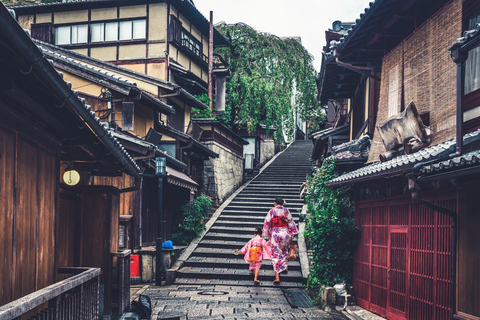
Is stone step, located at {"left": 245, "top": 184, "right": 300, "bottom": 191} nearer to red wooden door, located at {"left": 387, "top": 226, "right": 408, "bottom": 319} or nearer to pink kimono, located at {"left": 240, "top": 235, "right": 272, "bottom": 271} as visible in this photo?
pink kimono, located at {"left": 240, "top": 235, "right": 272, "bottom": 271}

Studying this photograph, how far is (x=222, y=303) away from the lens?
13000 mm

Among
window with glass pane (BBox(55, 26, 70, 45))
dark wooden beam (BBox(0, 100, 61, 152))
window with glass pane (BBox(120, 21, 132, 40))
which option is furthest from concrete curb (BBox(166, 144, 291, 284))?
window with glass pane (BBox(55, 26, 70, 45))

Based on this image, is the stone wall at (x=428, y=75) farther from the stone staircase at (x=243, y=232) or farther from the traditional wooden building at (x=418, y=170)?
the stone staircase at (x=243, y=232)

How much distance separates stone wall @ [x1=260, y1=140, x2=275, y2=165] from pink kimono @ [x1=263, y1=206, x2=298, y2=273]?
2290 cm

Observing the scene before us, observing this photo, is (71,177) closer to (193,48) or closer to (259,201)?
(259,201)

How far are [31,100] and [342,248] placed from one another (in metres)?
9.20

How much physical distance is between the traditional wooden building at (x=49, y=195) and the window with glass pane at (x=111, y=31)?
15.8 meters

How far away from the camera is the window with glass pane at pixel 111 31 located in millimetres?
25062

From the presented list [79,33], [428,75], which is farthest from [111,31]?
[428,75]

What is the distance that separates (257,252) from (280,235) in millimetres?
932

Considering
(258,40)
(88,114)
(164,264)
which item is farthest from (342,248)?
(258,40)

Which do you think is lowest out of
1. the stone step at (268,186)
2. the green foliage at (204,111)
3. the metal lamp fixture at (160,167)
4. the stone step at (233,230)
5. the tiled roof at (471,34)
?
the stone step at (233,230)

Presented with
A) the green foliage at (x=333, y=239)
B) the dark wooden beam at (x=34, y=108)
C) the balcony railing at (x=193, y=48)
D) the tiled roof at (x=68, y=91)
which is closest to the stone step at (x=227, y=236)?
the green foliage at (x=333, y=239)

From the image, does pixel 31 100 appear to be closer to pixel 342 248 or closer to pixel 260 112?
pixel 342 248
